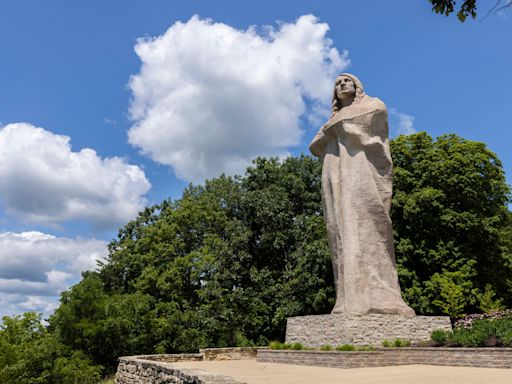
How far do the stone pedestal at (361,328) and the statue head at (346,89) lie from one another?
6666 millimetres

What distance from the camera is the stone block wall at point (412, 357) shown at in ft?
32.2

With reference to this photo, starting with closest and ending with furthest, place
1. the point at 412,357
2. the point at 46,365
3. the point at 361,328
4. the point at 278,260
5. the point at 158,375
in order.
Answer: the point at 158,375, the point at 412,357, the point at 361,328, the point at 46,365, the point at 278,260

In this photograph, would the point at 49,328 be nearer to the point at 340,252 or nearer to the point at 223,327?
the point at 223,327

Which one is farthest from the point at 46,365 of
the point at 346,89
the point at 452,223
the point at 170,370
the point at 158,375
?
the point at 452,223

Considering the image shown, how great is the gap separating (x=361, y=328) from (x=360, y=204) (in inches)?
145

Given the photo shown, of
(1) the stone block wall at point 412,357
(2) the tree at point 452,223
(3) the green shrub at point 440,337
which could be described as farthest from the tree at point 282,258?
(1) the stone block wall at point 412,357

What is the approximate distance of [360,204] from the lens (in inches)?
568

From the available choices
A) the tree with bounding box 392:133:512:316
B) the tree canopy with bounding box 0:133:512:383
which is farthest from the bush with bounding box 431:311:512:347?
the tree with bounding box 392:133:512:316

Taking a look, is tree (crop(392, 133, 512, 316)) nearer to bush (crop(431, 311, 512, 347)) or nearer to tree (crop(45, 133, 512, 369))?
tree (crop(45, 133, 512, 369))

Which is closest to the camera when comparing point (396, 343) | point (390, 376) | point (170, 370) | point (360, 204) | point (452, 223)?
point (390, 376)

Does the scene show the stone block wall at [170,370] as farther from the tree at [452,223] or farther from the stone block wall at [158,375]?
the tree at [452,223]

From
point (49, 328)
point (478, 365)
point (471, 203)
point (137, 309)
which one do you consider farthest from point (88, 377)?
point (471, 203)

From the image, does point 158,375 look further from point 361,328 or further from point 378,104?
point 378,104

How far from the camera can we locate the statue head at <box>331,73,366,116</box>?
51.3 ft
